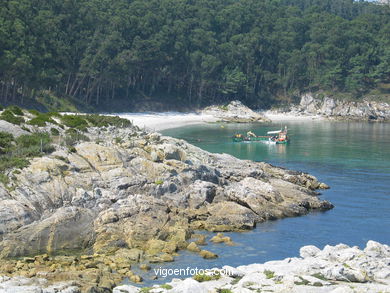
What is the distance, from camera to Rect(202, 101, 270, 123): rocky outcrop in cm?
14225

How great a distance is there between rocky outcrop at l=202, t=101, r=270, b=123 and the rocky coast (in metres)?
9.82

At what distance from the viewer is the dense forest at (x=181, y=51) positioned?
107875 millimetres

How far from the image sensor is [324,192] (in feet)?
180

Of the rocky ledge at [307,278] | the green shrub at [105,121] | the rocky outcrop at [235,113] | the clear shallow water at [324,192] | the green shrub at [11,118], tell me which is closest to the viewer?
the rocky ledge at [307,278]

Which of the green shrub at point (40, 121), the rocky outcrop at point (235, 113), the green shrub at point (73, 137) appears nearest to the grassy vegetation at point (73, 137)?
the green shrub at point (73, 137)

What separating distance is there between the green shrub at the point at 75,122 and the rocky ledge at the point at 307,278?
30.4m

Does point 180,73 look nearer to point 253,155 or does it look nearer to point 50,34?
point 50,34

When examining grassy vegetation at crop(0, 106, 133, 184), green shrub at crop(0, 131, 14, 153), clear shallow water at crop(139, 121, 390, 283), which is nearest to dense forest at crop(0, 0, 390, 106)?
clear shallow water at crop(139, 121, 390, 283)

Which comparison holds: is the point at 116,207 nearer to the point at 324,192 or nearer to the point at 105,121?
the point at 324,192

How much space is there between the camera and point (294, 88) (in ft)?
555

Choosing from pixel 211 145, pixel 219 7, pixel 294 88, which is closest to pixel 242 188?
pixel 211 145

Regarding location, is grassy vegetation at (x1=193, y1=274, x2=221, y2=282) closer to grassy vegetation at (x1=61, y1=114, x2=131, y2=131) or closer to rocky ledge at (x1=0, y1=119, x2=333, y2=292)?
rocky ledge at (x1=0, y1=119, x2=333, y2=292)

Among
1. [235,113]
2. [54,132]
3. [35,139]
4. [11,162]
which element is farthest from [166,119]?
[11,162]

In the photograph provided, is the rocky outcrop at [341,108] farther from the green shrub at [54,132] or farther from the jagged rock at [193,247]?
the jagged rock at [193,247]
